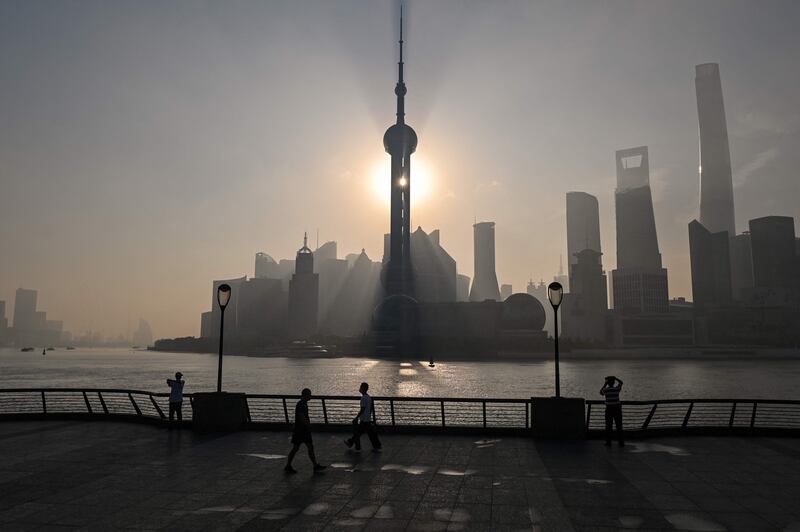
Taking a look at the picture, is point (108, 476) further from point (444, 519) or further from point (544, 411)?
point (544, 411)

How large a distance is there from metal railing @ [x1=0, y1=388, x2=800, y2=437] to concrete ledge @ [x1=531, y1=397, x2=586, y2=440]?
361 mm

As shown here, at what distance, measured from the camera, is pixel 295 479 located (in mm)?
11609

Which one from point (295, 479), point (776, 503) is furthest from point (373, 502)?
point (776, 503)

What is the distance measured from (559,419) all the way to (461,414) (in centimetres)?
2237

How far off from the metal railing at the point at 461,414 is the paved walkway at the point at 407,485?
105 cm

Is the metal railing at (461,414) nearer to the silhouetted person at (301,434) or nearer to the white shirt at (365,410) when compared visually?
the white shirt at (365,410)

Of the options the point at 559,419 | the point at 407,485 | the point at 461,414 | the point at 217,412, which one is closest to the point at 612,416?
the point at 559,419

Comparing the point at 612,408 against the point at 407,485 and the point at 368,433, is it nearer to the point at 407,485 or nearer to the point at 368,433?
the point at 368,433

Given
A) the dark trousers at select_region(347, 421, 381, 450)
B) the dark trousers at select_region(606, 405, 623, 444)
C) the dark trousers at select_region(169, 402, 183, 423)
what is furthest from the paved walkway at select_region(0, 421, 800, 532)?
the dark trousers at select_region(169, 402, 183, 423)

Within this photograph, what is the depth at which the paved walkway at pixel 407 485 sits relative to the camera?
8953 millimetres

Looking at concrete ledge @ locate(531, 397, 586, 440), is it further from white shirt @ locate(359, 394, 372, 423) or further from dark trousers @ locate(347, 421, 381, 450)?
white shirt @ locate(359, 394, 372, 423)

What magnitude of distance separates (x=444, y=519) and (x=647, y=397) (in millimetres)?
64432

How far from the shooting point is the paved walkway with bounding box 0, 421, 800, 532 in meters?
8.95

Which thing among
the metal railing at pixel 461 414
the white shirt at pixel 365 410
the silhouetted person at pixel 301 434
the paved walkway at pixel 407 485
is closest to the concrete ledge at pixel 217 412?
the metal railing at pixel 461 414
